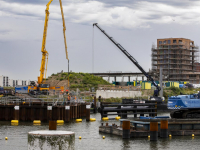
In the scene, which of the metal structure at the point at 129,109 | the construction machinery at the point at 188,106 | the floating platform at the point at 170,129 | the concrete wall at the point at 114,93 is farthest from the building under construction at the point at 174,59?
the floating platform at the point at 170,129

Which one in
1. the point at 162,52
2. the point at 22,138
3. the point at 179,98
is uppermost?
the point at 162,52

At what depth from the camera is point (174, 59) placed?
14962 centimetres

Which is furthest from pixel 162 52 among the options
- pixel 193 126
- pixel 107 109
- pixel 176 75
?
pixel 193 126

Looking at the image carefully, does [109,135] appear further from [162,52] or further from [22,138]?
[162,52]

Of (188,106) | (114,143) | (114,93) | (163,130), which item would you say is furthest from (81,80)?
(114,143)

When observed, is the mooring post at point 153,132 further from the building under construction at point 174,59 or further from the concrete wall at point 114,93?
the building under construction at point 174,59

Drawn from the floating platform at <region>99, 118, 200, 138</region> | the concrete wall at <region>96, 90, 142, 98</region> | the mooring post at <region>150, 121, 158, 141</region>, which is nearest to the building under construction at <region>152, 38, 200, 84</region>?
the concrete wall at <region>96, 90, 142, 98</region>

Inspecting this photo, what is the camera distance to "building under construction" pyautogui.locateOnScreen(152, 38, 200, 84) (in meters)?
148

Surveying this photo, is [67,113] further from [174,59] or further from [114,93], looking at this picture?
[174,59]

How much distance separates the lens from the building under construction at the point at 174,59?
486ft

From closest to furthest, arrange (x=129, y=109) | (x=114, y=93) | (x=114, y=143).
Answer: (x=114, y=143) → (x=129, y=109) → (x=114, y=93)

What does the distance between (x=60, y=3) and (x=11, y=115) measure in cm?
5855

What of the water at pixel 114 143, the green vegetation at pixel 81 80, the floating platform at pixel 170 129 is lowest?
the water at pixel 114 143

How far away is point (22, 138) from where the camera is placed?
31.1 m
